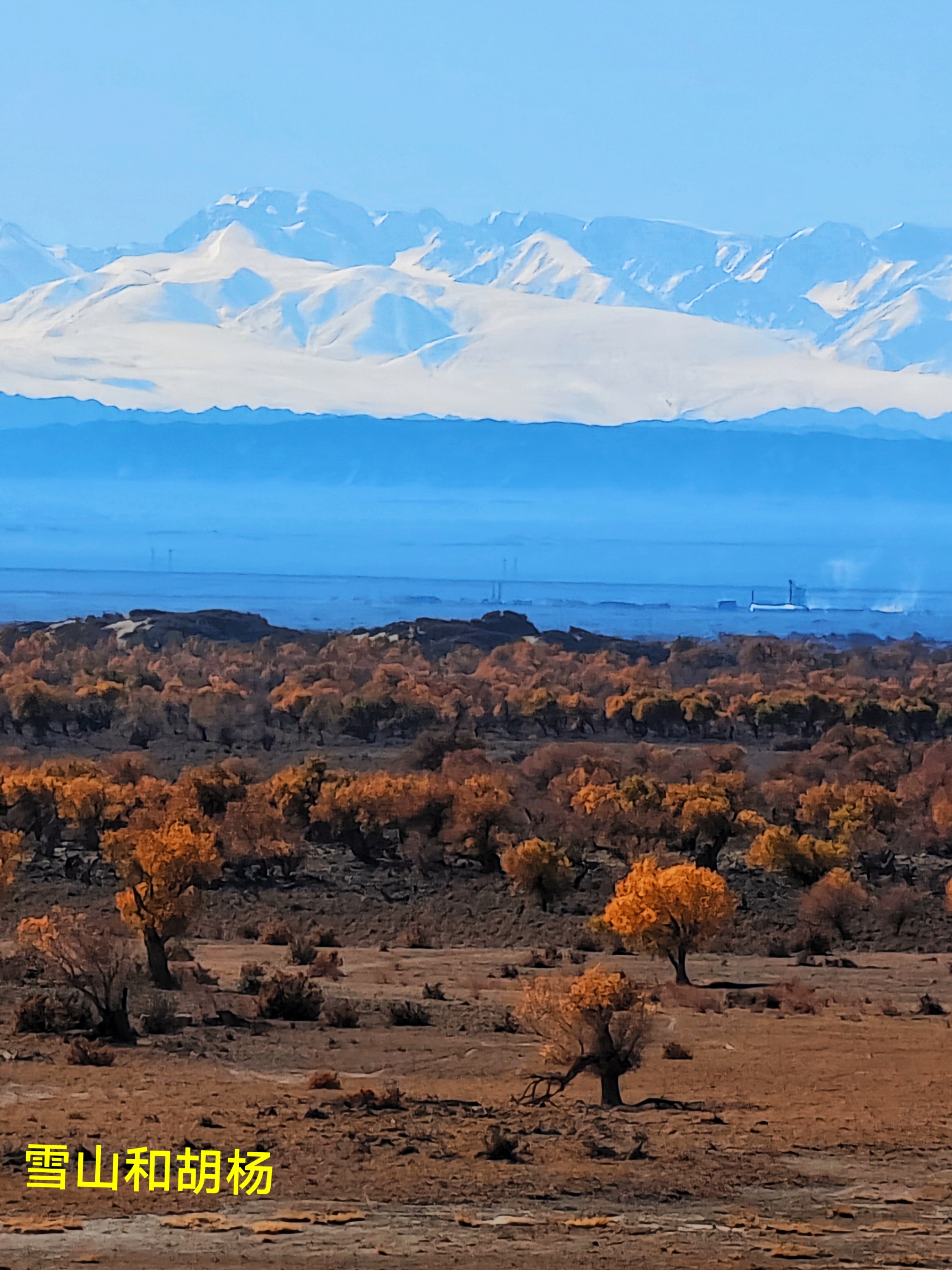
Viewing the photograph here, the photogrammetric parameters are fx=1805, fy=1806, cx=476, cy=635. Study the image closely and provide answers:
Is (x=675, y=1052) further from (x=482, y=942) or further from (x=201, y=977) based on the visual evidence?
(x=482, y=942)

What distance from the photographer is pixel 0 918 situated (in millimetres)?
44094

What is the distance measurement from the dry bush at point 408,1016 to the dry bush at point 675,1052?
4488 millimetres

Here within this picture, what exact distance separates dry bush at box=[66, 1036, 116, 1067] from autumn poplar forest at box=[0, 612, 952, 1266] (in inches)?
2.3

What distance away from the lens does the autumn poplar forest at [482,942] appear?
20016 millimetres

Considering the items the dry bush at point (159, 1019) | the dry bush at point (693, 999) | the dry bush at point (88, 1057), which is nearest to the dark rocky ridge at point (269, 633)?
the dry bush at point (693, 999)

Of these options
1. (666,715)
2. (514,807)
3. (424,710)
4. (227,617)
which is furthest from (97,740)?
(227,617)

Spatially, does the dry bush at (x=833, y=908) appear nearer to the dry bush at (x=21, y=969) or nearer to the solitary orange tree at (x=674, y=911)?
the solitary orange tree at (x=674, y=911)

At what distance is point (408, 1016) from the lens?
99.8ft

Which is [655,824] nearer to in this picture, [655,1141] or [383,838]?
[383,838]

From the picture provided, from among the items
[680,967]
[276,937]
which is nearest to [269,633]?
[276,937]

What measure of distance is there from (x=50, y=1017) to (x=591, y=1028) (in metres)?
9.41

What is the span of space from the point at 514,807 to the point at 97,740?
1471 inches

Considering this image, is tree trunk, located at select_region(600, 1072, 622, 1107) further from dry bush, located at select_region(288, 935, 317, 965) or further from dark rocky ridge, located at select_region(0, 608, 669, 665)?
dark rocky ridge, located at select_region(0, 608, 669, 665)

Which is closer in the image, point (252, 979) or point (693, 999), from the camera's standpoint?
point (693, 999)
